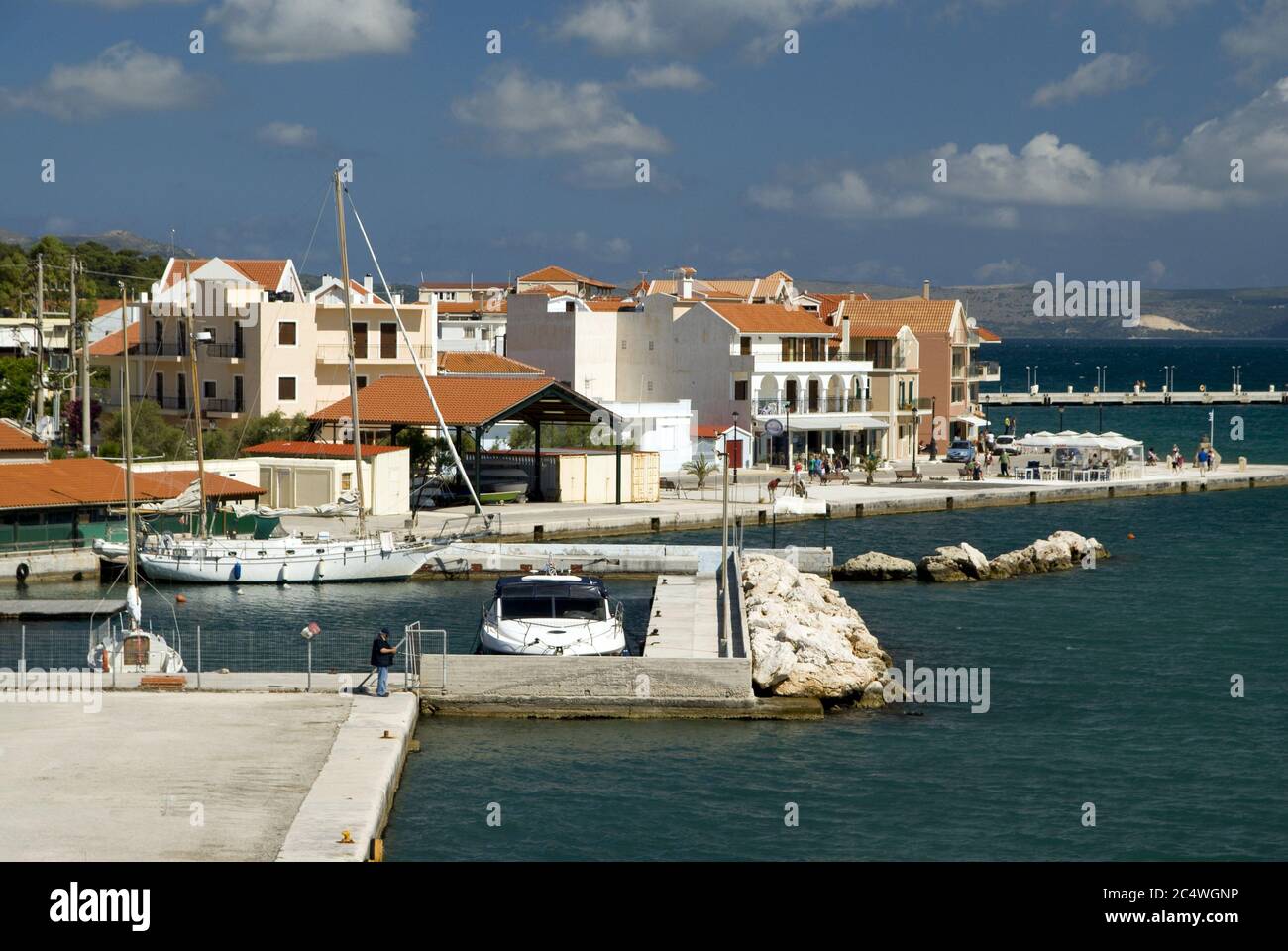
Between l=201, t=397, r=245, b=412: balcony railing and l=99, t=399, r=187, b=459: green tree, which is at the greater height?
l=201, t=397, r=245, b=412: balcony railing

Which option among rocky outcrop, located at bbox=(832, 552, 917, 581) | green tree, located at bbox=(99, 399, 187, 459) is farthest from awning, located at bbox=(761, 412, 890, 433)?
rocky outcrop, located at bbox=(832, 552, 917, 581)

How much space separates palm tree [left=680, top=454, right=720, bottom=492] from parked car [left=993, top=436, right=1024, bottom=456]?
2439 cm

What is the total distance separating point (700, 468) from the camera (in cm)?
7000

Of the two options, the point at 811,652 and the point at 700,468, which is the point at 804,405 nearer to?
the point at 700,468

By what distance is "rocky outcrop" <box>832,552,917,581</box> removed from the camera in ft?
164

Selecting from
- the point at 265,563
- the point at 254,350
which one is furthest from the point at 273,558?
the point at 254,350

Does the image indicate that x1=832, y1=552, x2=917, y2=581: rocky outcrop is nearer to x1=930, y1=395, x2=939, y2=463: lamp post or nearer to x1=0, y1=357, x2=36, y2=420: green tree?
x1=0, y1=357, x2=36, y2=420: green tree

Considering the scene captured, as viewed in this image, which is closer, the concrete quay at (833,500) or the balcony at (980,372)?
the concrete quay at (833,500)

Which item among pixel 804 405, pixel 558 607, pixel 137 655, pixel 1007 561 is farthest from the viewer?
pixel 804 405

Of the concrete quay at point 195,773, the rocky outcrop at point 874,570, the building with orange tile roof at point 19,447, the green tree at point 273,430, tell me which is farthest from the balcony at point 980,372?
the concrete quay at point 195,773

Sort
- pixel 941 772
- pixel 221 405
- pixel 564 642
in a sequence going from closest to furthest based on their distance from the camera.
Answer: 1. pixel 941 772
2. pixel 564 642
3. pixel 221 405

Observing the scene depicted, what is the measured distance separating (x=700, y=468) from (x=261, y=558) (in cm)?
2674

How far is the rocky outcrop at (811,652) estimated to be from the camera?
31016mm

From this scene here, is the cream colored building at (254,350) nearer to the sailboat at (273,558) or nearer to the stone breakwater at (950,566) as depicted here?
the sailboat at (273,558)
